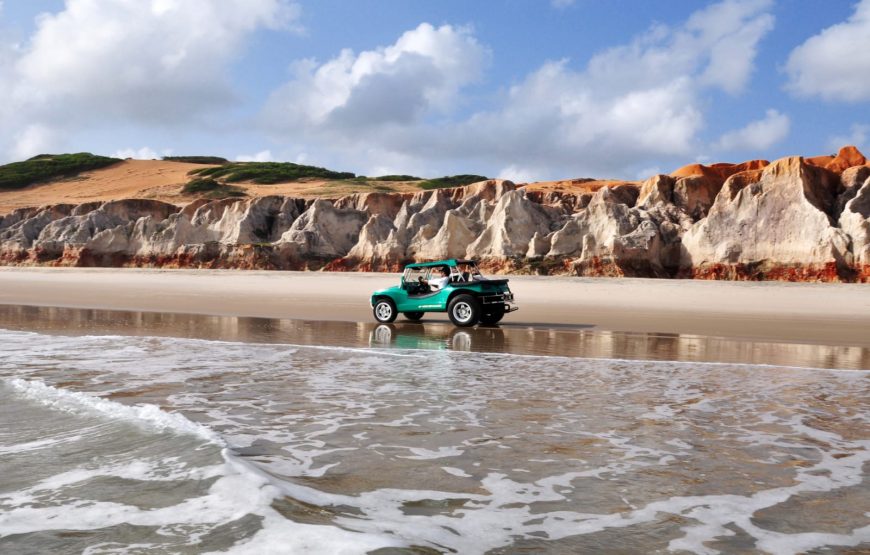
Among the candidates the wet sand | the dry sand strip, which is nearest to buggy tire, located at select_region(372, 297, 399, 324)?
the wet sand

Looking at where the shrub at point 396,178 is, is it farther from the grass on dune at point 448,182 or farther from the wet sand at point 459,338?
the wet sand at point 459,338

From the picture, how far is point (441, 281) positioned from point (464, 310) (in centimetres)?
107

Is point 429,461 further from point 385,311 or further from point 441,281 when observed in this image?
point 385,311

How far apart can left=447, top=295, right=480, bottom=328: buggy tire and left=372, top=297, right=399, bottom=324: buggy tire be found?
1.67 meters

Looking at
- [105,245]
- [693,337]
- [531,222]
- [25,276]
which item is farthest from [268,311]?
[105,245]

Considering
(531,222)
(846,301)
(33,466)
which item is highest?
(531,222)

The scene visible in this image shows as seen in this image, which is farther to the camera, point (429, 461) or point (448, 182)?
point (448, 182)

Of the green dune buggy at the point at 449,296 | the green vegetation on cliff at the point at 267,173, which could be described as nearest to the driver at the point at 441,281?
the green dune buggy at the point at 449,296

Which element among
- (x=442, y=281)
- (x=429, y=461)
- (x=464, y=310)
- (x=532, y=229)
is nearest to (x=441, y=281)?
(x=442, y=281)

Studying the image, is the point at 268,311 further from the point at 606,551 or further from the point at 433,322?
the point at 606,551

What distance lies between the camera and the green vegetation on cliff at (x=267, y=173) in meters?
107

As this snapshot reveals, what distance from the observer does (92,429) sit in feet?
20.8

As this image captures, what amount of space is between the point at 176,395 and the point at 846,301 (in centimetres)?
2191

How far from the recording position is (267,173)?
10950cm
